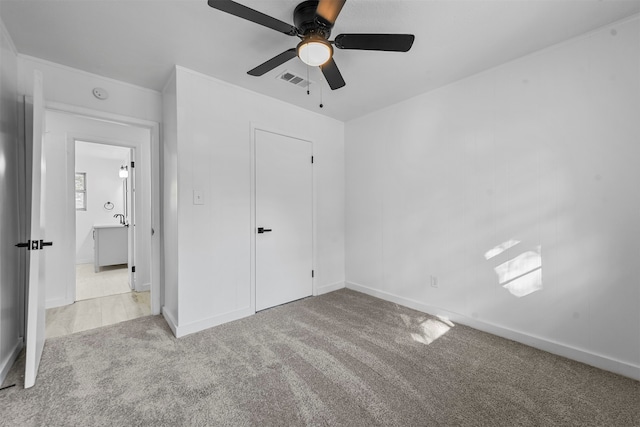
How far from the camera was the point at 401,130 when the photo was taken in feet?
10.8

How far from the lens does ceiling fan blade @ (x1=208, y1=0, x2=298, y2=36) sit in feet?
4.47

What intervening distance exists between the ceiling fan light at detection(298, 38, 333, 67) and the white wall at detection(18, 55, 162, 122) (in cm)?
202

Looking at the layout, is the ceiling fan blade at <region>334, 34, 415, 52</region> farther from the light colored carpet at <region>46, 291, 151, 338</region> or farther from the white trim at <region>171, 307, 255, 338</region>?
the light colored carpet at <region>46, 291, 151, 338</region>

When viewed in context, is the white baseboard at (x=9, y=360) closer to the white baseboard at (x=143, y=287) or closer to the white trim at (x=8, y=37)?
the white baseboard at (x=143, y=287)

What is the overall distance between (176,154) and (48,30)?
45.3 inches

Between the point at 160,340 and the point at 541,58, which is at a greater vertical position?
the point at 541,58

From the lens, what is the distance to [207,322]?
8.66 feet

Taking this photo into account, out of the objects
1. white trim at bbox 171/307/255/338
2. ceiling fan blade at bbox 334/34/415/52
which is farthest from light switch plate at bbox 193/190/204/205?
ceiling fan blade at bbox 334/34/415/52

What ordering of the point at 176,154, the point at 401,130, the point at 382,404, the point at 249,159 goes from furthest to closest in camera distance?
the point at 401,130 < the point at 249,159 < the point at 176,154 < the point at 382,404

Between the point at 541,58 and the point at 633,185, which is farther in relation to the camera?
the point at 541,58

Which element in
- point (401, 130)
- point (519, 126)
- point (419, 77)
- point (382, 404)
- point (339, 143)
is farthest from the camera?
point (339, 143)

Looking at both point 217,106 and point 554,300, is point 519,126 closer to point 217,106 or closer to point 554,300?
point 554,300

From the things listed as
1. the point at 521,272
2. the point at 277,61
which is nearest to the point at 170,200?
the point at 277,61

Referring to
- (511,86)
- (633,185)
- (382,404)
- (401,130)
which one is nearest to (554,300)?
(633,185)
